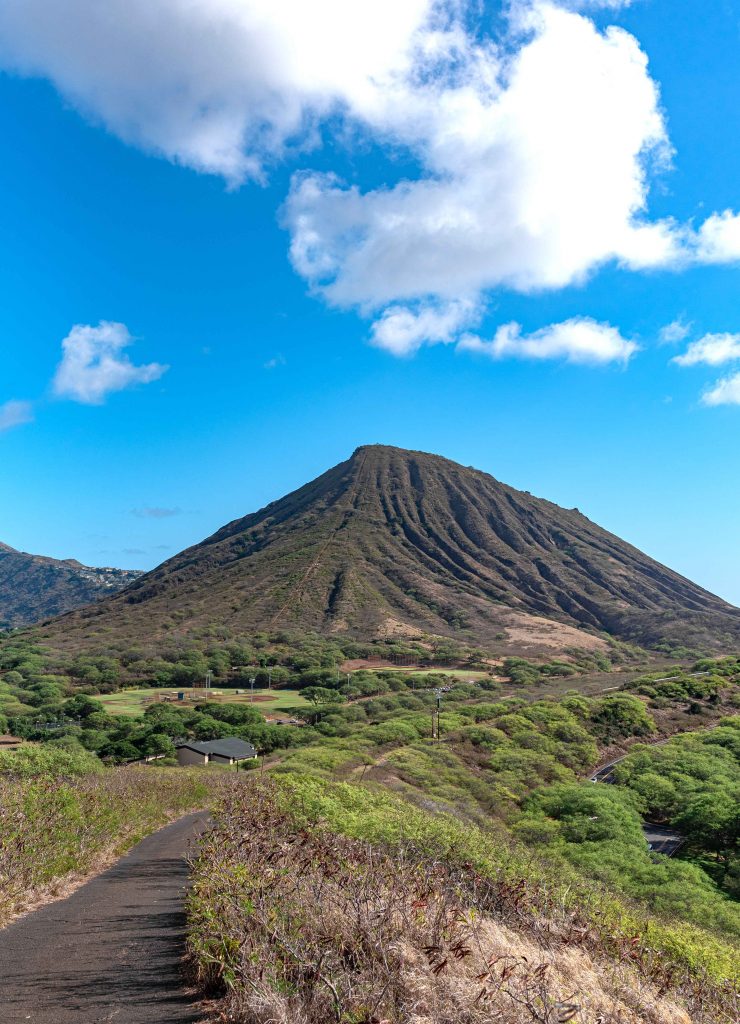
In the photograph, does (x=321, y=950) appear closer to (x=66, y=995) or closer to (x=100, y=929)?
(x=66, y=995)

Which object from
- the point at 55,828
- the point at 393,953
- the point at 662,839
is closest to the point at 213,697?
the point at 662,839

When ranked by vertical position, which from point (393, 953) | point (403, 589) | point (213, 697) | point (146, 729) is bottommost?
point (213, 697)

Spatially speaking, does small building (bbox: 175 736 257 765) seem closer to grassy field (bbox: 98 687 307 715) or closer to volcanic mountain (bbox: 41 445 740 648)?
grassy field (bbox: 98 687 307 715)

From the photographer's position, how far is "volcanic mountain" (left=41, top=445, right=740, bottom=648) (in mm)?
126125

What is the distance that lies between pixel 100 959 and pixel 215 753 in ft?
131

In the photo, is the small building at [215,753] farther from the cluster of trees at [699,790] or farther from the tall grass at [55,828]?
the tall grass at [55,828]

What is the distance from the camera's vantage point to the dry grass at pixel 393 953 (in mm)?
4816

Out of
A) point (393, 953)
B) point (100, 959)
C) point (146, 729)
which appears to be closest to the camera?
point (393, 953)

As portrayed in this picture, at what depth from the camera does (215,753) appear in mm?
43625

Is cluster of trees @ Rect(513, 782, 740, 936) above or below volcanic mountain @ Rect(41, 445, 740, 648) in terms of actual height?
below

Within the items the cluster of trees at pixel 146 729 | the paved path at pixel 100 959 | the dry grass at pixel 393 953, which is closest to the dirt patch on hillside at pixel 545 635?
the cluster of trees at pixel 146 729

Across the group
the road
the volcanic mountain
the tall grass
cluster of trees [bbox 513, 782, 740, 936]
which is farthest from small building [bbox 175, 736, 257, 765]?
the volcanic mountain

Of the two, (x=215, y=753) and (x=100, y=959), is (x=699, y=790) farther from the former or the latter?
(x=100, y=959)

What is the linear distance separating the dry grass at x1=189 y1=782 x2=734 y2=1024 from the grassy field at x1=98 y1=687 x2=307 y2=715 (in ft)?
200
